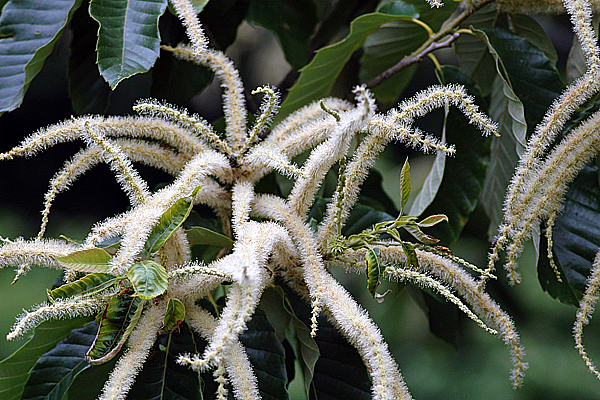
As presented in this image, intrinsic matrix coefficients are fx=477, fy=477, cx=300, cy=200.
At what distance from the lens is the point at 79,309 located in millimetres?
548

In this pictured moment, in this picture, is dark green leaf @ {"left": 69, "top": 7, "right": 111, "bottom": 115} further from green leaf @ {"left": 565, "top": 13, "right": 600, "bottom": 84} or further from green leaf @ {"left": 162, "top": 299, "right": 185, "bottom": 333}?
green leaf @ {"left": 565, "top": 13, "right": 600, "bottom": 84}

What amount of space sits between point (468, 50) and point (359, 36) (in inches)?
13.0

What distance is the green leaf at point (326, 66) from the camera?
2.83 ft

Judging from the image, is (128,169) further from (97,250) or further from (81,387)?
(81,387)

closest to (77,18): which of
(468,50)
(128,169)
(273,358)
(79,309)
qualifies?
(128,169)

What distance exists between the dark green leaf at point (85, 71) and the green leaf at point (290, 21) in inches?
15.7

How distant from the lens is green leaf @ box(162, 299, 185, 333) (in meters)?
0.56

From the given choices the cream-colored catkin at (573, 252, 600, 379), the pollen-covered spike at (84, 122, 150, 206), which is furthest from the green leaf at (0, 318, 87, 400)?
the cream-colored catkin at (573, 252, 600, 379)

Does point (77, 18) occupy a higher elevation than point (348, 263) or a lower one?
higher

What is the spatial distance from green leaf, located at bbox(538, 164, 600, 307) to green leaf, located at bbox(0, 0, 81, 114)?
84cm

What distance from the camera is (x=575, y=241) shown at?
2.57ft

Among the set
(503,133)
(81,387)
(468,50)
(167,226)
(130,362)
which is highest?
(468,50)

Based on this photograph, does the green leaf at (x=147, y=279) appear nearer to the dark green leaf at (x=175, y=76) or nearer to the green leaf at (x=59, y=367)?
the green leaf at (x=59, y=367)

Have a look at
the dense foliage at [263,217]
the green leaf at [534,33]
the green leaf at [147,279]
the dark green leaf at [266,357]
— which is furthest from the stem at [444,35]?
the green leaf at [147,279]
